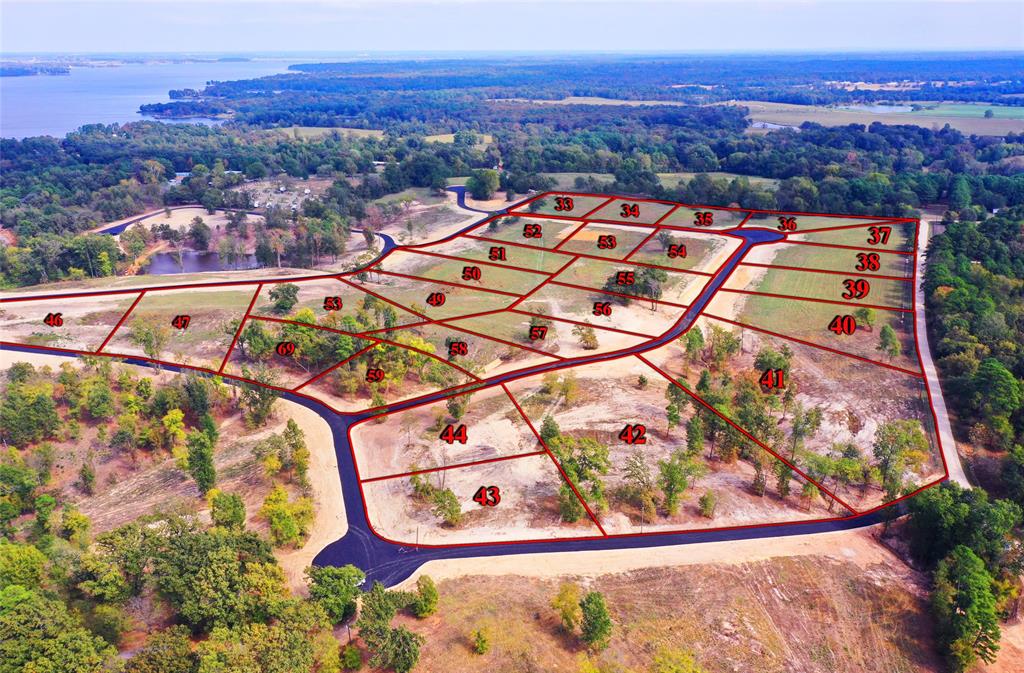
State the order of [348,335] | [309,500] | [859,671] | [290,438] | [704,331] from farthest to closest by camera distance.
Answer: [704,331] < [348,335] < [290,438] < [309,500] < [859,671]

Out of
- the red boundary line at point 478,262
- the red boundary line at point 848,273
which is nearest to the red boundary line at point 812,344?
the red boundary line at point 848,273

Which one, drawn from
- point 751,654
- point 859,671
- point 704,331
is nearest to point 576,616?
point 751,654

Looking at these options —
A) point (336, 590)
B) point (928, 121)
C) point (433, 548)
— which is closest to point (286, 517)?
point (336, 590)

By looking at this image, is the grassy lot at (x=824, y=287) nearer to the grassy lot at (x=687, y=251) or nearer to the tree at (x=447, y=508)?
the grassy lot at (x=687, y=251)

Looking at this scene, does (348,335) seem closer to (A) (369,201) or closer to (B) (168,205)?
(A) (369,201)

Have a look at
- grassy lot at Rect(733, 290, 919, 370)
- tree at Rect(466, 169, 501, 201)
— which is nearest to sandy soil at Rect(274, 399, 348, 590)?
grassy lot at Rect(733, 290, 919, 370)

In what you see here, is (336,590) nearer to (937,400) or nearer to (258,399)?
(258,399)
